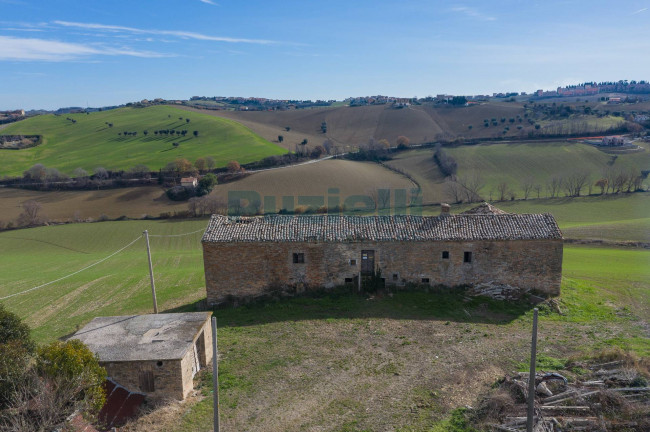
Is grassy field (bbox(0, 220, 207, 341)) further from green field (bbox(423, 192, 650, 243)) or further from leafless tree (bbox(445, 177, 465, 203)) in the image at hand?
leafless tree (bbox(445, 177, 465, 203))

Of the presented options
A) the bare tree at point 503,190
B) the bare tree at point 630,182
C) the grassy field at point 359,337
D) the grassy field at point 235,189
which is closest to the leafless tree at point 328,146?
the grassy field at point 235,189

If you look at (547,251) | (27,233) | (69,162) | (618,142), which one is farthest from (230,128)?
(547,251)

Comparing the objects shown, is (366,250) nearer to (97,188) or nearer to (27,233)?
(27,233)

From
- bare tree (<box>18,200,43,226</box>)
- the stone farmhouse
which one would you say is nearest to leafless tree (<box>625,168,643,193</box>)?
the stone farmhouse

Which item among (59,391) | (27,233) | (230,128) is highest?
(230,128)

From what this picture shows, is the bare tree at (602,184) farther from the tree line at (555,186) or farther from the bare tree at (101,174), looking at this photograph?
the bare tree at (101,174)

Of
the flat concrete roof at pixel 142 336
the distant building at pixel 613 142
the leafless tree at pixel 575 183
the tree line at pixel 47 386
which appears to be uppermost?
the distant building at pixel 613 142

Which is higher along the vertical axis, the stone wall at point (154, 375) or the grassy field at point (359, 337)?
the stone wall at point (154, 375)
